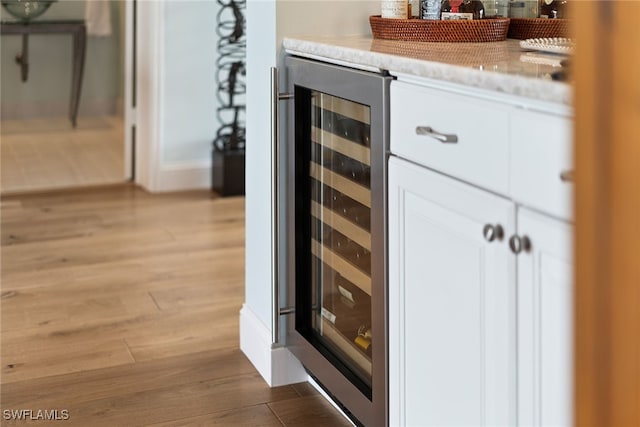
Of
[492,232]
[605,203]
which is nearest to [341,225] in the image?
[492,232]

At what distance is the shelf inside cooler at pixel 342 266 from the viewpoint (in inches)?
74.3

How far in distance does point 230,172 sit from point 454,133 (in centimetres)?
316

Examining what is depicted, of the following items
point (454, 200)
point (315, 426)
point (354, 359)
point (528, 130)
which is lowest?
point (315, 426)

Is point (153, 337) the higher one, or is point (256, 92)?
point (256, 92)

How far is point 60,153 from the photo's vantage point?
4922 mm

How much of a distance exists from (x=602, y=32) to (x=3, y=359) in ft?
7.30

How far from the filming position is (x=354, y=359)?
1982 millimetres

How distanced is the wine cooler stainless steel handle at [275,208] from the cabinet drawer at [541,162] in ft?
3.11

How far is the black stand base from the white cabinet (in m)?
2.88

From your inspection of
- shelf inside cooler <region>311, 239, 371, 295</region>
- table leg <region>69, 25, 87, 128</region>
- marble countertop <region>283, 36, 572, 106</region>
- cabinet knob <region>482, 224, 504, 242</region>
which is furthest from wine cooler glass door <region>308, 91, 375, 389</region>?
table leg <region>69, 25, 87, 128</region>

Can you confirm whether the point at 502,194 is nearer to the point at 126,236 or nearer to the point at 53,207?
the point at 126,236

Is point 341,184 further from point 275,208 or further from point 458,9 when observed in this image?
point 458,9

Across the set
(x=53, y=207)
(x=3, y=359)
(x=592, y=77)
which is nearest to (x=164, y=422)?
(x=3, y=359)

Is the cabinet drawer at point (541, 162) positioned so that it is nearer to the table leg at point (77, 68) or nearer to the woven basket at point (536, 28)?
the woven basket at point (536, 28)
